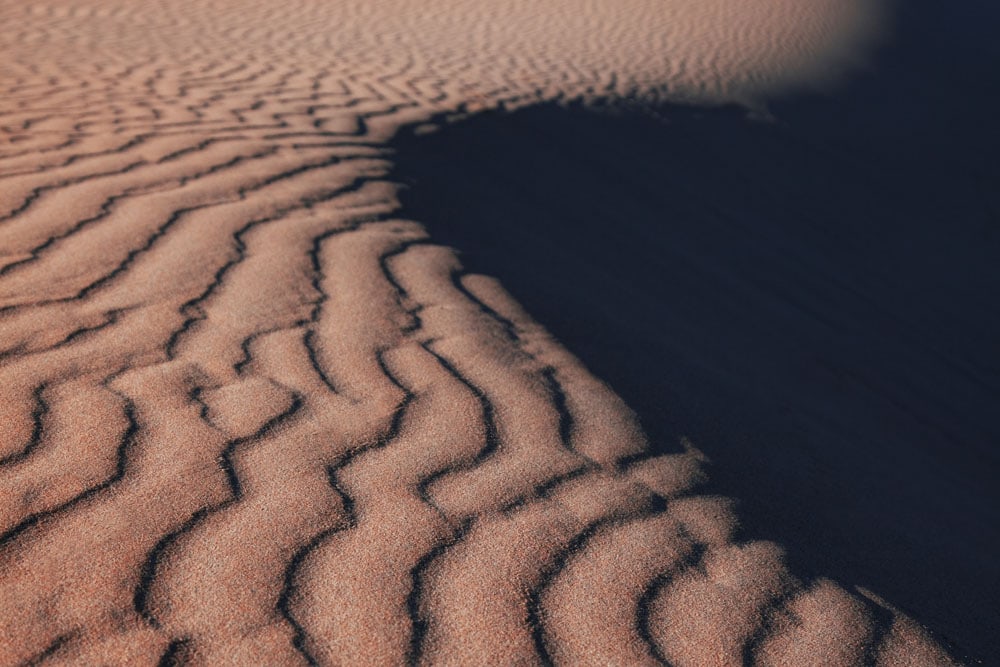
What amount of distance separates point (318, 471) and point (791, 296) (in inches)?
126

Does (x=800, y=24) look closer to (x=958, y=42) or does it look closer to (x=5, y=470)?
(x=958, y=42)

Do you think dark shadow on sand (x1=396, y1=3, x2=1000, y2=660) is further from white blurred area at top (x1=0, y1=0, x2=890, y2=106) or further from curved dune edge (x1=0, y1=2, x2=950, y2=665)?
white blurred area at top (x1=0, y1=0, x2=890, y2=106)

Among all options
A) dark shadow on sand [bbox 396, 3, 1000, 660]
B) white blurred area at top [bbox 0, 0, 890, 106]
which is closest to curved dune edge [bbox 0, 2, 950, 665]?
dark shadow on sand [bbox 396, 3, 1000, 660]

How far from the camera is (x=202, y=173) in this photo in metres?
3.84

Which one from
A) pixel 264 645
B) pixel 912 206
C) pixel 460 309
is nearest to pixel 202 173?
pixel 460 309

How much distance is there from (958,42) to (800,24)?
7.14 feet

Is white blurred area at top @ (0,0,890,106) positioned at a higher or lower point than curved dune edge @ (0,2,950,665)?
lower

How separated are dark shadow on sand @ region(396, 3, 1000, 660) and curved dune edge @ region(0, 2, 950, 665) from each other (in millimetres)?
204

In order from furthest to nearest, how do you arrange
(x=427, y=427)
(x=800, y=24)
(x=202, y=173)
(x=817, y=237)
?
(x=800, y=24) → (x=817, y=237) → (x=202, y=173) → (x=427, y=427)

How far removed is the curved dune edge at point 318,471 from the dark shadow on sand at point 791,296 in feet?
0.67

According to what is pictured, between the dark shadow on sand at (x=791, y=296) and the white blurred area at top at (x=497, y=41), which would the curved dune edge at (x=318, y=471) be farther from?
the white blurred area at top at (x=497, y=41)

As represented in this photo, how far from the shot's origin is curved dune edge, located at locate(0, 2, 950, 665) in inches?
63.9

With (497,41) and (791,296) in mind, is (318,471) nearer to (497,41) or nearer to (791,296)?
(791,296)

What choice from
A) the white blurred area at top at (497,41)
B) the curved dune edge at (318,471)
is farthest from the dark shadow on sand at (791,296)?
the white blurred area at top at (497,41)
